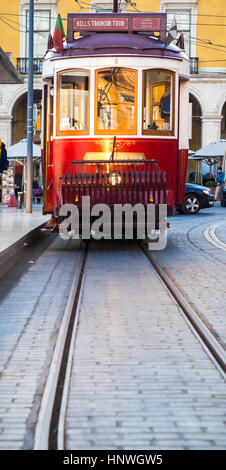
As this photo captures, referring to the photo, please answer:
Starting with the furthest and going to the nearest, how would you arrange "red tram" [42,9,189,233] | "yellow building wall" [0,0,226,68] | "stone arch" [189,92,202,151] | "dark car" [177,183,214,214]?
1. "stone arch" [189,92,202,151]
2. "yellow building wall" [0,0,226,68]
3. "dark car" [177,183,214,214]
4. "red tram" [42,9,189,233]

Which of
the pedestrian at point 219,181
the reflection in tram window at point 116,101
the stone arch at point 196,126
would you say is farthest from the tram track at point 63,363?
the stone arch at point 196,126

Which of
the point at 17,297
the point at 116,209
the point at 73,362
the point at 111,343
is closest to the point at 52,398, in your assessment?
the point at 73,362

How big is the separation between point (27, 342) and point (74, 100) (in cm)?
668

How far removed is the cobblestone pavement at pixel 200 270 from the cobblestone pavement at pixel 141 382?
283 millimetres

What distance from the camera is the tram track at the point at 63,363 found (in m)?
3.75

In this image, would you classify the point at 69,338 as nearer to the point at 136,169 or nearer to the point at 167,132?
the point at 136,169

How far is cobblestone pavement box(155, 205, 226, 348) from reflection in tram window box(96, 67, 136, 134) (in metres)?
2.18

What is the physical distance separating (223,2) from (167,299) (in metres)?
33.2

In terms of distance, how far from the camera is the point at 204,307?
287 inches

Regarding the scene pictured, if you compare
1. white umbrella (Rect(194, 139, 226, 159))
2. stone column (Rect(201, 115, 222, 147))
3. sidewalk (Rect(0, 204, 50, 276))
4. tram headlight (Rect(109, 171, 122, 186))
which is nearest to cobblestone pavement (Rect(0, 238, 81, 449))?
sidewalk (Rect(0, 204, 50, 276))

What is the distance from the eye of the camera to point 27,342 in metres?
5.82

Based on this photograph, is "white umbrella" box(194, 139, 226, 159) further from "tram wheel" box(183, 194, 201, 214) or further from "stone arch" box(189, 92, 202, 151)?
"stone arch" box(189, 92, 202, 151)

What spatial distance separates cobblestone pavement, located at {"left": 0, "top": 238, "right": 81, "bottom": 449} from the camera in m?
3.96

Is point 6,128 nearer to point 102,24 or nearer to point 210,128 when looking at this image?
point 210,128
